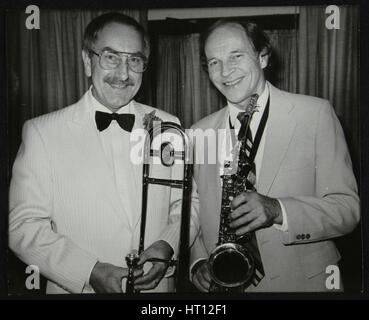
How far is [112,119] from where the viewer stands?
2.50m

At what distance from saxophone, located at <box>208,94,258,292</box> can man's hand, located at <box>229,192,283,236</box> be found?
3 cm

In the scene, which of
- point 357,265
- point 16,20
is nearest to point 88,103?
point 16,20

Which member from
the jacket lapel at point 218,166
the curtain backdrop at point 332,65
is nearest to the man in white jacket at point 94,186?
the jacket lapel at point 218,166

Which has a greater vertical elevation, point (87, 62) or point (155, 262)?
point (87, 62)

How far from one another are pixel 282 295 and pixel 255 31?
4.22ft

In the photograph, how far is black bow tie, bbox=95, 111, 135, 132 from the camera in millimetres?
2488

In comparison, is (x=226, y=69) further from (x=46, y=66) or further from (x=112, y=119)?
(x=46, y=66)

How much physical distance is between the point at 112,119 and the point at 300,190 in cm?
96

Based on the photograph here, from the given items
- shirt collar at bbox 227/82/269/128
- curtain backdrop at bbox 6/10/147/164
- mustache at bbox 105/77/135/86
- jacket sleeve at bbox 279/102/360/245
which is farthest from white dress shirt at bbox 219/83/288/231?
curtain backdrop at bbox 6/10/147/164

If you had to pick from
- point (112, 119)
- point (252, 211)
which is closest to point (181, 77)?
point (112, 119)

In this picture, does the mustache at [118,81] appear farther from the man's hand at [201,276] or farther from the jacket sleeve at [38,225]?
the man's hand at [201,276]

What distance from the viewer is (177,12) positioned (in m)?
2.55

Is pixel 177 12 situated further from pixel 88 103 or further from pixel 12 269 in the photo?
pixel 12 269

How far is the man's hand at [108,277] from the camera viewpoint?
2.47 meters
